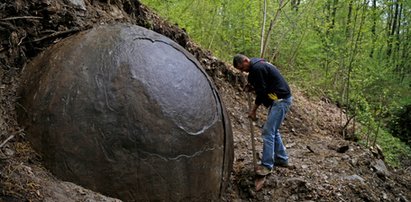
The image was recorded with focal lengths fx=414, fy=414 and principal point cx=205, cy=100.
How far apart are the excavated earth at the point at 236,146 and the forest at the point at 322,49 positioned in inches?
59.4

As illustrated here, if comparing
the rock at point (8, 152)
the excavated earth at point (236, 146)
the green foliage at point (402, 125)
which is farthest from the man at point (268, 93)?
the green foliage at point (402, 125)

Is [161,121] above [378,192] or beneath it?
above

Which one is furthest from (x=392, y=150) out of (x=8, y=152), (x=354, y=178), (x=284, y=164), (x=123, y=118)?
(x=8, y=152)

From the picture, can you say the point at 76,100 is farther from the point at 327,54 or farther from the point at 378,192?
the point at 327,54

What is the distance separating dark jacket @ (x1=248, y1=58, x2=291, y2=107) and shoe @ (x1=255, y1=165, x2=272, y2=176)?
829 millimetres

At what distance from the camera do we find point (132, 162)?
3.29 metres

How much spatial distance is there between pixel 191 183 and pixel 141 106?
2.68 feet

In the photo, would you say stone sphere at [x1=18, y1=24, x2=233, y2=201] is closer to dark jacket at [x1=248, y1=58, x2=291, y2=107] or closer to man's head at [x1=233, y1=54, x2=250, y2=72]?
man's head at [x1=233, y1=54, x2=250, y2=72]

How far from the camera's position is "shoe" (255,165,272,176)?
16.2ft

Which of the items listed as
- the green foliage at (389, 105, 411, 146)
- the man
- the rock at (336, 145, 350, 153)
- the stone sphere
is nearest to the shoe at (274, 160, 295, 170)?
the man

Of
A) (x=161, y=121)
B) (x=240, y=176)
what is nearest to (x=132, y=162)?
(x=161, y=121)

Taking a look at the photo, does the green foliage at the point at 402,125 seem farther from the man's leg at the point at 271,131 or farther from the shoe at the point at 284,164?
the man's leg at the point at 271,131

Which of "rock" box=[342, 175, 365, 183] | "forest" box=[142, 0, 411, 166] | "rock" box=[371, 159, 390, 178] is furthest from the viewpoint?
"forest" box=[142, 0, 411, 166]

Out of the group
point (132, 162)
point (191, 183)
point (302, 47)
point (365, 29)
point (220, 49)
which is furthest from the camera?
point (302, 47)
